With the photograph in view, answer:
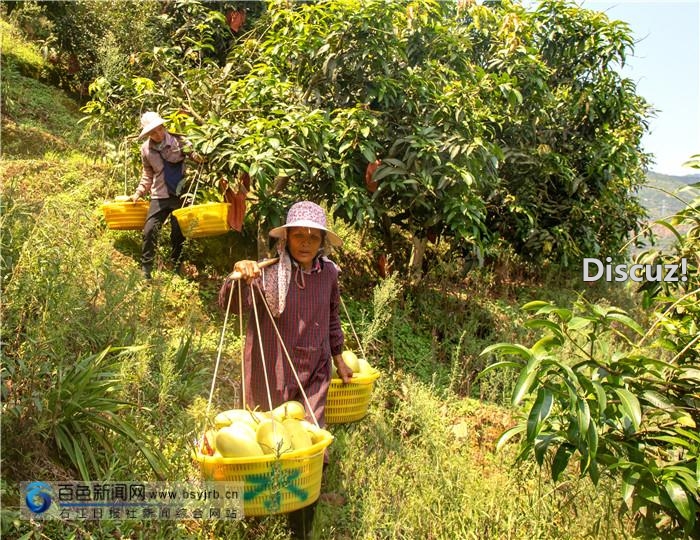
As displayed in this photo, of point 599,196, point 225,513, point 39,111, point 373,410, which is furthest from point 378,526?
point 39,111

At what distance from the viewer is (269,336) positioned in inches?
110

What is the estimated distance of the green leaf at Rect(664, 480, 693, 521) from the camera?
5.87 ft

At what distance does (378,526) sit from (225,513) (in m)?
0.80

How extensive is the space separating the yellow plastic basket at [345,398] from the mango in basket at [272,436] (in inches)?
31.7

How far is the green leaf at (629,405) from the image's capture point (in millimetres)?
1757

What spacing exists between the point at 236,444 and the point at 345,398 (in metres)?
0.99

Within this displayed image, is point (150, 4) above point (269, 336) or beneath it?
above

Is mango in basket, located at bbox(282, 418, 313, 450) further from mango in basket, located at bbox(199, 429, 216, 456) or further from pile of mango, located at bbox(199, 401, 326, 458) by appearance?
mango in basket, located at bbox(199, 429, 216, 456)

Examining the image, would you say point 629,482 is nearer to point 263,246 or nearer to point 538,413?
point 538,413

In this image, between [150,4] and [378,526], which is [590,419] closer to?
[378,526]

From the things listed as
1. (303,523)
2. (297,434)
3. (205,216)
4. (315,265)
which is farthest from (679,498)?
(205,216)

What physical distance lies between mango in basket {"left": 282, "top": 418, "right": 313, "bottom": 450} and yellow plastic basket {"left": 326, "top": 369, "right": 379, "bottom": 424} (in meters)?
0.70

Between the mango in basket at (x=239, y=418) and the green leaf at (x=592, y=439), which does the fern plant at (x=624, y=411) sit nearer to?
the green leaf at (x=592, y=439)

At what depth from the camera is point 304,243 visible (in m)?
2.75
